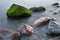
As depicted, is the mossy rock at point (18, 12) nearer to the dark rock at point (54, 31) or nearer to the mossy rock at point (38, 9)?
the mossy rock at point (38, 9)

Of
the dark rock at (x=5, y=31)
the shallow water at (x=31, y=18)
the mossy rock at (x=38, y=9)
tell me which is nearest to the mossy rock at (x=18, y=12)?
the shallow water at (x=31, y=18)

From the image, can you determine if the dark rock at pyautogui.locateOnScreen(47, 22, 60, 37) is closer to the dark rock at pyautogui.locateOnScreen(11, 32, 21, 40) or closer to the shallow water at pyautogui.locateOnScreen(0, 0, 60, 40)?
the shallow water at pyautogui.locateOnScreen(0, 0, 60, 40)

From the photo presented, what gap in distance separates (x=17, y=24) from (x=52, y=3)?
407 centimetres

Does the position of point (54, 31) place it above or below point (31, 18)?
below

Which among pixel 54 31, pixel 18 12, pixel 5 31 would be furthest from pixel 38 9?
pixel 54 31

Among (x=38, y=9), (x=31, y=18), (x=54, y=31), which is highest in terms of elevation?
(x=38, y=9)

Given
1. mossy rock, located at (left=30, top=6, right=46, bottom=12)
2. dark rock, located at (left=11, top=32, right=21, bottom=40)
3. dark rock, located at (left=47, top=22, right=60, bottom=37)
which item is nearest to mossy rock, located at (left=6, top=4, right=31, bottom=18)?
mossy rock, located at (left=30, top=6, right=46, bottom=12)

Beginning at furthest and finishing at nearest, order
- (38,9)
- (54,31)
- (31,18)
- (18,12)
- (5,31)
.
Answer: (38,9) < (18,12) < (31,18) < (5,31) < (54,31)

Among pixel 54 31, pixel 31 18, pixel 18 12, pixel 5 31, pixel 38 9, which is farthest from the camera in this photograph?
pixel 38 9

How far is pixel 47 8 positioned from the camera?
35.4 feet

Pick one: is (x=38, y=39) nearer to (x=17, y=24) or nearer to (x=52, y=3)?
(x=17, y=24)

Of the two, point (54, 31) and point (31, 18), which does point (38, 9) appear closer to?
point (31, 18)

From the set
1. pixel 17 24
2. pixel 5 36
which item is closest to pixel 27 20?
pixel 17 24

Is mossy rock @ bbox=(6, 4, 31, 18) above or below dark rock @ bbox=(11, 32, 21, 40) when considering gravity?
above
